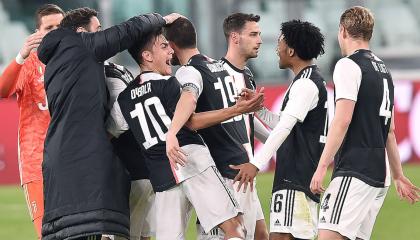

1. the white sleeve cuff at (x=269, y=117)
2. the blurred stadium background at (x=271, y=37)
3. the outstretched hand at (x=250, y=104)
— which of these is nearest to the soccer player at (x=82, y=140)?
the outstretched hand at (x=250, y=104)

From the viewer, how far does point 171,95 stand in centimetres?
746

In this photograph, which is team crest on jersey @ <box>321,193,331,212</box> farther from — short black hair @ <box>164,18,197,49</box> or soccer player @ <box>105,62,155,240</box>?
short black hair @ <box>164,18,197,49</box>

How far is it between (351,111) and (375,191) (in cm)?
59

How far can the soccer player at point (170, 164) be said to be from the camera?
7.45 meters

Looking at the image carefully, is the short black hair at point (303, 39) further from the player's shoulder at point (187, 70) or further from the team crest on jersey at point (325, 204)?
the team crest on jersey at point (325, 204)

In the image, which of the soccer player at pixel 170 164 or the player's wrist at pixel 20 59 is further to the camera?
the player's wrist at pixel 20 59

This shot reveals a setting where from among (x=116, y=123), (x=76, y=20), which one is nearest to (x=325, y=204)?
(x=116, y=123)

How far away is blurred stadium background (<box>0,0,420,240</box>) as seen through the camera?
1600 centimetres

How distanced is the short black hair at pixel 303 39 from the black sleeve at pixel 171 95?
1172 mm

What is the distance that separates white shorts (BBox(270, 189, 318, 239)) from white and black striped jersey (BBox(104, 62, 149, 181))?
0.94 meters

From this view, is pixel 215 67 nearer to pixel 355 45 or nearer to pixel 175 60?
pixel 175 60

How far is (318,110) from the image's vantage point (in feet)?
26.2

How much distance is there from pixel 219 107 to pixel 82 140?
1.08 metres

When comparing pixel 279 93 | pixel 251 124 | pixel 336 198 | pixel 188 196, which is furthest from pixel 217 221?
pixel 279 93
